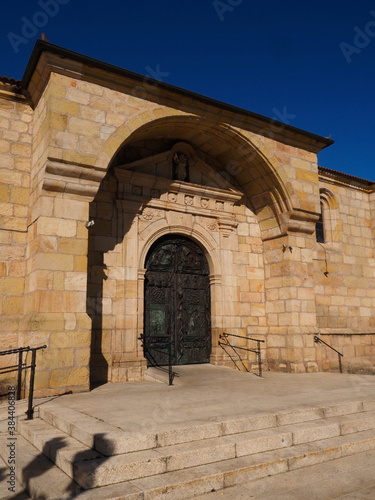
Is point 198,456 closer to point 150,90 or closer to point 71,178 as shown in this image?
point 71,178

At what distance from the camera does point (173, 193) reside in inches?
376

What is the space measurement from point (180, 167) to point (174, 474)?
7.30 metres

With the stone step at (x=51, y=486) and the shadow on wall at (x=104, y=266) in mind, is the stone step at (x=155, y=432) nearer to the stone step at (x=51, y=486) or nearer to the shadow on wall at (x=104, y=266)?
the stone step at (x=51, y=486)

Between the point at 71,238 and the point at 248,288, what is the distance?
4.75 m

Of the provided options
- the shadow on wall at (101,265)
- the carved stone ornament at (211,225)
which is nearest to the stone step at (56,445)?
the shadow on wall at (101,265)

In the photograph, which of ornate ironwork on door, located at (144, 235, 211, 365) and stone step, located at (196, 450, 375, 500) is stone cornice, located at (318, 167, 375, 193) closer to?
A: ornate ironwork on door, located at (144, 235, 211, 365)

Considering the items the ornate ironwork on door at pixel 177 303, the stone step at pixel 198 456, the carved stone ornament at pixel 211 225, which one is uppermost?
the carved stone ornament at pixel 211 225

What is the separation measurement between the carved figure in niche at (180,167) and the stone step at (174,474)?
21.8ft

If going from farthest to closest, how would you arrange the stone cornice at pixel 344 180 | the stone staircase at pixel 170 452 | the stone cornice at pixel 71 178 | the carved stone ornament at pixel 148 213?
the stone cornice at pixel 344 180
the carved stone ornament at pixel 148 213
the stone cornice at pixel 71 178
the stone staircase at pixel 170 452

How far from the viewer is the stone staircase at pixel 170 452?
3.31 meters

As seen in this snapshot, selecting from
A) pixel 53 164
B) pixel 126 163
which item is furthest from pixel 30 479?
pixel 126 163

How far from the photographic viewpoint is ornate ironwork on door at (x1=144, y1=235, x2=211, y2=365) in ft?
29.2

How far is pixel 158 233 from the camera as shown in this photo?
919cm

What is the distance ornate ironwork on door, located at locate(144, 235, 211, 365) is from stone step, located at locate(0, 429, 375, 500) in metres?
4.62
